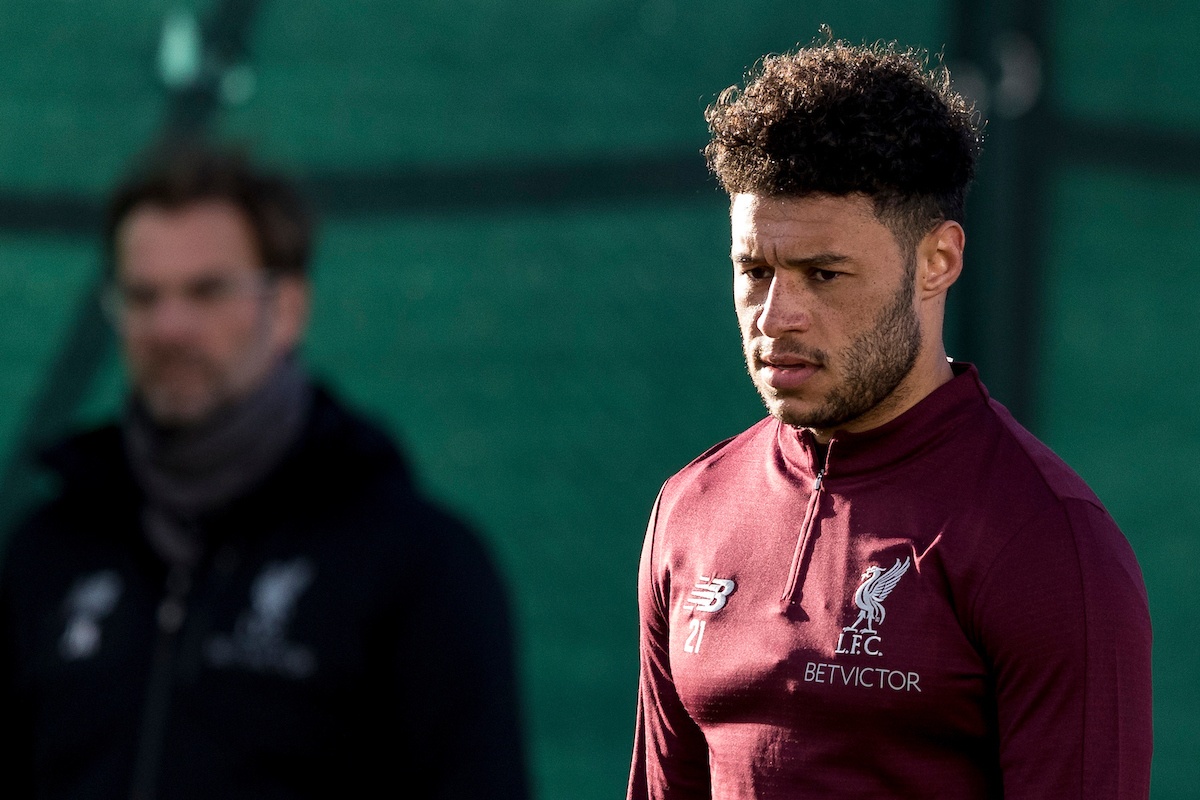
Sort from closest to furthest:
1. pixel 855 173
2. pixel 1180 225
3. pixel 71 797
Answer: pixel 855 173 → pixel 71 797 → pixel 1180 225

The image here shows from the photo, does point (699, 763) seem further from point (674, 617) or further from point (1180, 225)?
point (1180, 225)

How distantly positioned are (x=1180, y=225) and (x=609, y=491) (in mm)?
1671

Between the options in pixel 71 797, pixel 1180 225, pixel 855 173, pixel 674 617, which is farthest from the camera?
pixel 1180 225

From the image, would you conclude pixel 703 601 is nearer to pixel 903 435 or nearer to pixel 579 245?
pixel 903 435

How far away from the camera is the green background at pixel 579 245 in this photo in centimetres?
411

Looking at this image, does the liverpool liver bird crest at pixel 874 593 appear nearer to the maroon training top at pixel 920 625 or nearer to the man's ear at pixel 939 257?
the maroon training top at pixel 920 625

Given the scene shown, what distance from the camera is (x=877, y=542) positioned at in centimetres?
167

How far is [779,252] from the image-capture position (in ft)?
5.56

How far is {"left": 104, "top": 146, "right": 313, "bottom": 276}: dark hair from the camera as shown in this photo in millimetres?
2400

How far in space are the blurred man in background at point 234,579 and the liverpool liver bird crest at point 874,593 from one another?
2.22ft

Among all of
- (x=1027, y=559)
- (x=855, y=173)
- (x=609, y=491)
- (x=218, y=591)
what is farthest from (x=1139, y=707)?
(x=609, y=491)

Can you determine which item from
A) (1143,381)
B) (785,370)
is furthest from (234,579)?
(1143,381)

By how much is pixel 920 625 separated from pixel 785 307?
37 centimetres

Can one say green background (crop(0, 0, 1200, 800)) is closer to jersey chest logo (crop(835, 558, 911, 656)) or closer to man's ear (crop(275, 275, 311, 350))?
man's ear (crop(275, 275, 311, 350))
